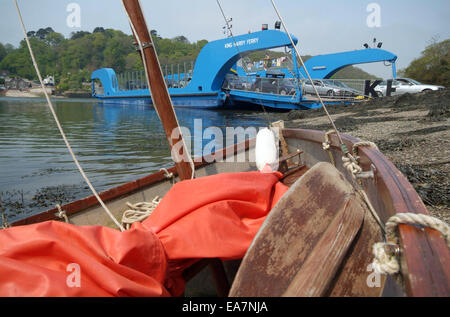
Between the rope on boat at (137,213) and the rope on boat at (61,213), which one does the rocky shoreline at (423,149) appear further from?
the rope on boat at (61,213)

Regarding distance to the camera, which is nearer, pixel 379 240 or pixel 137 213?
pixel 379 240

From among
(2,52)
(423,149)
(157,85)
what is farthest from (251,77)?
(2,52)

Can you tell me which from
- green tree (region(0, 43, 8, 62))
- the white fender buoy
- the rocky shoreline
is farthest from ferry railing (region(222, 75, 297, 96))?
green tree (region(0, 43, 8, 62))

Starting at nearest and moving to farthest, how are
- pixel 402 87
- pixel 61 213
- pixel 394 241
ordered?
1. pixel 394 241
2. pixel 61 213
3. pixel 402 87

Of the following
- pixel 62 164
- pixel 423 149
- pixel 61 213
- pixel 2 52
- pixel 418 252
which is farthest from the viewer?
pixel 2 52

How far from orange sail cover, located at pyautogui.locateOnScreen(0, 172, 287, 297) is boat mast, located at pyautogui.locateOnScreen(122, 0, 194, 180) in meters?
0.90

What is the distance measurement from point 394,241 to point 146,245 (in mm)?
944

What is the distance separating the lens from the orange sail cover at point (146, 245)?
1006 mm

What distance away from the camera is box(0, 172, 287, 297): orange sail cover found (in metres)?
1.01

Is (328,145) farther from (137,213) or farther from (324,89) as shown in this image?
(324,89)

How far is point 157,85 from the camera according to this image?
8.50 feet
